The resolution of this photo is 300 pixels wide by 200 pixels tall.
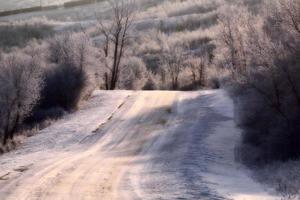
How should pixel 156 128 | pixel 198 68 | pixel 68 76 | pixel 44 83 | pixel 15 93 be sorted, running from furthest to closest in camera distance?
pixel 198 68 < pixel 68 76 < pixel 44 83 < pixel 15 93 < pixel 156 128

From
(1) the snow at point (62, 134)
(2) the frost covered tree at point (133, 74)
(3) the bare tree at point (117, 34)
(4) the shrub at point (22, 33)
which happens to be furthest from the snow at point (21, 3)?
(1) the snow at point (62, 134)

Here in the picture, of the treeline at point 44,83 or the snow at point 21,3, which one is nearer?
the treeline at point 44,83

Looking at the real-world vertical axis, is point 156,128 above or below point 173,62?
above

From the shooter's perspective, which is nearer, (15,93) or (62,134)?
(62,134)

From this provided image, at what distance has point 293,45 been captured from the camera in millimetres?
22609

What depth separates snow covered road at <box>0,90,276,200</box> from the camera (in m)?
16.5

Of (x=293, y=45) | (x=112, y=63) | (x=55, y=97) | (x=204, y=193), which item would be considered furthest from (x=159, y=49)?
(x=204, y=193)

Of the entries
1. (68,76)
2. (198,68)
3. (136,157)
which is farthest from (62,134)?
(198,68)

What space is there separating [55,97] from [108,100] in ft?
11.9

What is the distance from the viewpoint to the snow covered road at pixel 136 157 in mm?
16469

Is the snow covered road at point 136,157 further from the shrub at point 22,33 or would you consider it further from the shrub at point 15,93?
the shrub at point 22,33

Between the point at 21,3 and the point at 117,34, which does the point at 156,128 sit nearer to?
the point at 117,34

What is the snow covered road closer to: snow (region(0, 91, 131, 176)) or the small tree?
snow (region(0, 91, 131, 176))

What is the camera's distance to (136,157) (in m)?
22.2
